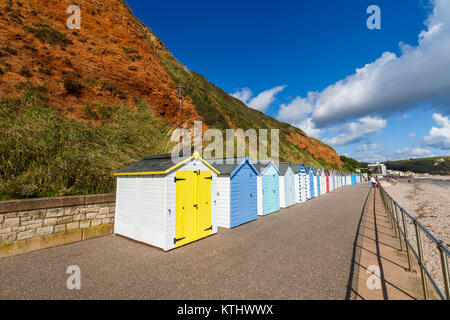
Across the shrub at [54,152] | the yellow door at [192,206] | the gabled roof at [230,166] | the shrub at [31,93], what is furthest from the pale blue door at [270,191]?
the shrub at [31,93]

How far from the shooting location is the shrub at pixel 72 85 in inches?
535

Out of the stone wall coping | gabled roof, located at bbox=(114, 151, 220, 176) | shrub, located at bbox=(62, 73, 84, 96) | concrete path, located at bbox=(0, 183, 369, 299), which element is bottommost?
concrete path, located at bbox=(0, 183, 369, 299)

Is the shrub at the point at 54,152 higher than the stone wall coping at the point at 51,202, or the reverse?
the shrub at the point at 54,152

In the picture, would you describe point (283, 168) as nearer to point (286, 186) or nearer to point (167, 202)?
point (286, 186)

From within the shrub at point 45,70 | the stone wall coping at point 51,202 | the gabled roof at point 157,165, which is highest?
the shrub at point 45,70

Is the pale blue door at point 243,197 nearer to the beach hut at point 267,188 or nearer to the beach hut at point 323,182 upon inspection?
the beach hut at point 267,188

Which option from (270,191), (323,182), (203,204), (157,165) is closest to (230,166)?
(203,204)

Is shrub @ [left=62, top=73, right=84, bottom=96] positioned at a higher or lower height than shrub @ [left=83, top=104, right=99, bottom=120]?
higher

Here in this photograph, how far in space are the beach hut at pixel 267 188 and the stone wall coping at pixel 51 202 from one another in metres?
7.57

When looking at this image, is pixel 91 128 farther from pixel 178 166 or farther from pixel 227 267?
pixel 227 267

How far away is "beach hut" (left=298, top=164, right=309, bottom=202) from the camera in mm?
16717

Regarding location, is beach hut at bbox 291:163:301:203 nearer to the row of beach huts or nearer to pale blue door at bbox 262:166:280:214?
pale blue door at bbox 262:166:280:214

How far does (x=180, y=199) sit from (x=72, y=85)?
538 inches

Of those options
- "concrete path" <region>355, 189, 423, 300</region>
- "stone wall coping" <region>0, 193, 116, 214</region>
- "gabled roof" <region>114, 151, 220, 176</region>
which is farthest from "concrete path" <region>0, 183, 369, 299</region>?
"gabled roof" <region>114, 151, 220, 176</region>
